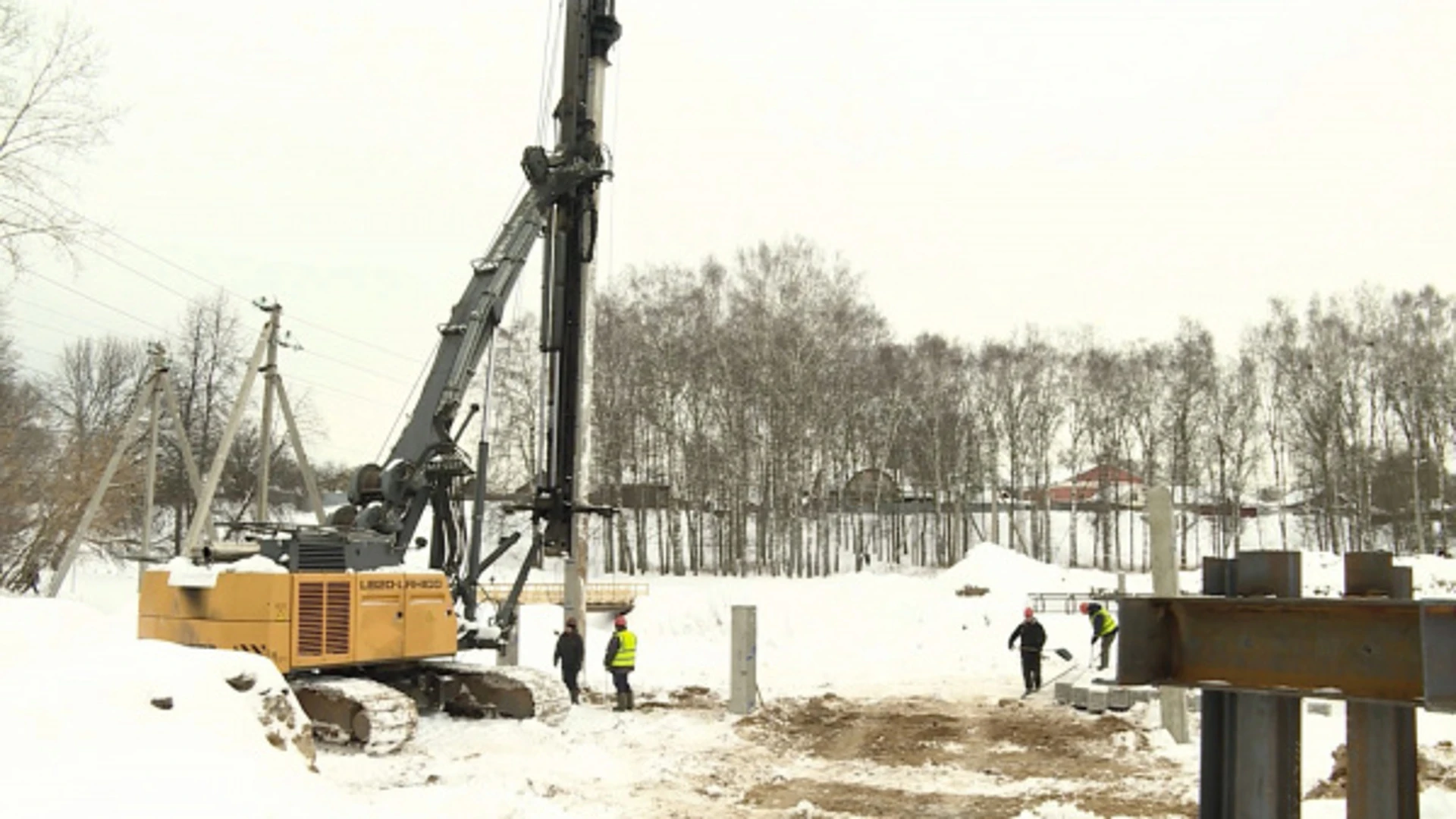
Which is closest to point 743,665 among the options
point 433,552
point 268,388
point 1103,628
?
point 433,552

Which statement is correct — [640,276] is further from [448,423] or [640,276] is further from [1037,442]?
[448,423]

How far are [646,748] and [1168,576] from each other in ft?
20.5

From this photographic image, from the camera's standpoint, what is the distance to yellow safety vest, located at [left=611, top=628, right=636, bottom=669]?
15.2 metres

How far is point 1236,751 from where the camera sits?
5.70 meters

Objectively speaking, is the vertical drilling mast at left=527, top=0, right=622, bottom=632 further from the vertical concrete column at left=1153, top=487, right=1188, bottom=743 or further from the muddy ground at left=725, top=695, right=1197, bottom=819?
the vertical concrete column at left=1153, top=487, right=1188, bottom=743

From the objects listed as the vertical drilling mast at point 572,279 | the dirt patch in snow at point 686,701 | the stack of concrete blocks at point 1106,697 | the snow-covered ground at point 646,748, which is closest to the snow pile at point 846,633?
the snow-covered ground at point 646,748

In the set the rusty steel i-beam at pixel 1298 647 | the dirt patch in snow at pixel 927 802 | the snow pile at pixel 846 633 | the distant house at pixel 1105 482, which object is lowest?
the snow pile at pixel 846 633

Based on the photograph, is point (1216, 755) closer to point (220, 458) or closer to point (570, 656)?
point (570, 656)

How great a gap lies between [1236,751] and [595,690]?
13.6 meters

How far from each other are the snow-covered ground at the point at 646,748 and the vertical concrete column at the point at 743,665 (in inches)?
15.7

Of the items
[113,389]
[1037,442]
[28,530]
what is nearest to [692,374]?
[1037,442]

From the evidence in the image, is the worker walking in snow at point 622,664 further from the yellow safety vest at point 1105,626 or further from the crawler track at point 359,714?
the yellow safety vest at point 1105,626

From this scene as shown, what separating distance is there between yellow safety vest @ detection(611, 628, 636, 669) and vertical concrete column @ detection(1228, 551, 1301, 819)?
33.9 ft

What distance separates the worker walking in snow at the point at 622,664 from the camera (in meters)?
15.2
